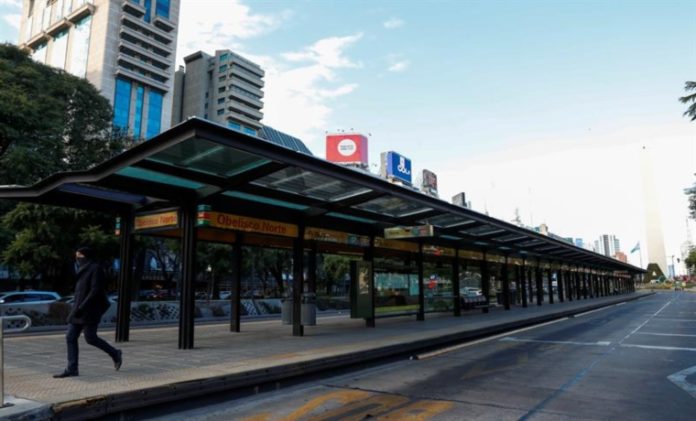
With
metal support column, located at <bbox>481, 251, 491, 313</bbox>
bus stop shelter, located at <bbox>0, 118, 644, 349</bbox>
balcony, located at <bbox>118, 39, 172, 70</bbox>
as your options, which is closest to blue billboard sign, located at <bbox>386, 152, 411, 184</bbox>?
metal support column, located at <bbox>481, 251, 491, 313</bbox>

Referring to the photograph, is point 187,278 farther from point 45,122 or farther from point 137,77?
point 137,77

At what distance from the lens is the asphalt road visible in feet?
19.4

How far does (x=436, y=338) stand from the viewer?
12.4 m

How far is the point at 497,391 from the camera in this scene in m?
7.02

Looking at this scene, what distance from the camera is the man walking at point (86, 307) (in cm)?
662

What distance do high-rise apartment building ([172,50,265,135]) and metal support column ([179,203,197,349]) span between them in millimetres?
102935

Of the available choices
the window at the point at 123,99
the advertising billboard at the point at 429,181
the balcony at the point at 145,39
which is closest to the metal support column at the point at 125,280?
the advertising billboard at the point at 429,181

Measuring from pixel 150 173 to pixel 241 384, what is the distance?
4.55 metres

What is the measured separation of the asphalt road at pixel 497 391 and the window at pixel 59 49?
103006 mm

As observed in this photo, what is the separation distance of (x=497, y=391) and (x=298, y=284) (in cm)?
683

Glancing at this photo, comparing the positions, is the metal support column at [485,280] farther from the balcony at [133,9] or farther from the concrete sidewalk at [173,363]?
the balcony at [133,9]

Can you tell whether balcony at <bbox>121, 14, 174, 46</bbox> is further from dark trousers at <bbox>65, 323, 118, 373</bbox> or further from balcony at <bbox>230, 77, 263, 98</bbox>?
dark trousers at <bbox>65, 323, 118, 373</bbox>

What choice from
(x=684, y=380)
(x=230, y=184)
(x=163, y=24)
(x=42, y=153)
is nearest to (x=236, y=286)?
(x=230, y=184)

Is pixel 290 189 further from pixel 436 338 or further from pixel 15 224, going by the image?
pixel 15 224
